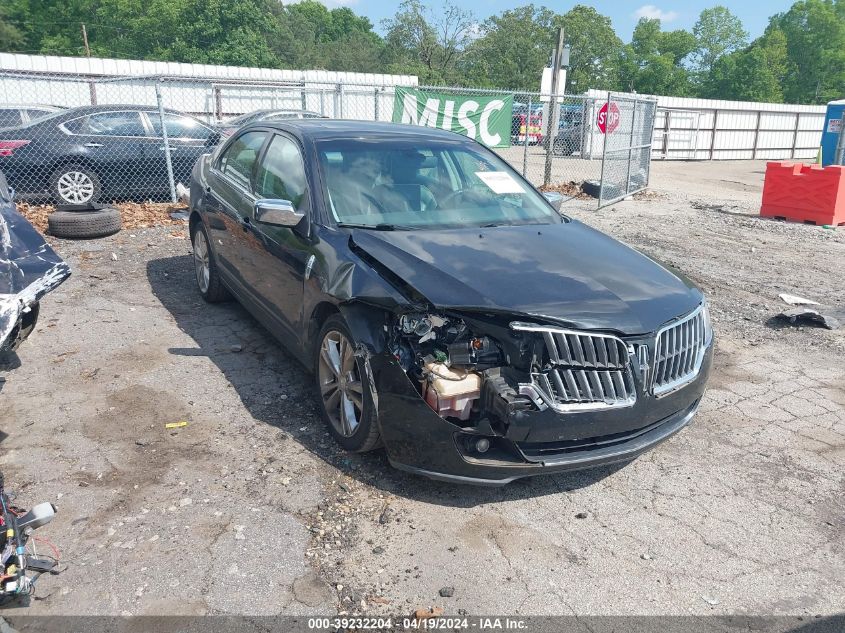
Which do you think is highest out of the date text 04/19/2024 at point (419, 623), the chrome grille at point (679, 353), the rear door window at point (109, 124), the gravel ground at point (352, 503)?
the rear door window at point (109, 124)

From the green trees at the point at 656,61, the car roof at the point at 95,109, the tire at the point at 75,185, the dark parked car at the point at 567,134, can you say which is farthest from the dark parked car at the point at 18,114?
the green trees at the point at 656,61

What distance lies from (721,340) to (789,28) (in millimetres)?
94002

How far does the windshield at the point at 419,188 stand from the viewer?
14.0 feet

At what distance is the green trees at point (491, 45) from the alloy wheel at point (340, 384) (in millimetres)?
53553

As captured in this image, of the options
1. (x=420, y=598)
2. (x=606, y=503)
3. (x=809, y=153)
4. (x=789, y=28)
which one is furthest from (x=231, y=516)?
(x=789, y=28)

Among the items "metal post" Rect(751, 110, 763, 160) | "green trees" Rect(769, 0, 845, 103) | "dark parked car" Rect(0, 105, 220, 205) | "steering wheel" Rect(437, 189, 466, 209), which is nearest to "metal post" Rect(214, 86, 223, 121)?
"dark parked car" Rect(0, 105, 220, 205)

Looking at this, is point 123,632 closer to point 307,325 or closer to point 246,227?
point 307,325

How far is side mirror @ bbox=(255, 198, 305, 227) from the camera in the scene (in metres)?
4.08

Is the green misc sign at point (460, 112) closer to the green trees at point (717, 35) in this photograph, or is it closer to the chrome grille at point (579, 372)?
the chrome grille at point (579, 372)

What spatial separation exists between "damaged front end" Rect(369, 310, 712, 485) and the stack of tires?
681cm

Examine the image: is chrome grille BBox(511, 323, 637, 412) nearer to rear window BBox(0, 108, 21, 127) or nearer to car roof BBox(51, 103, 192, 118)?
car roof BBox(51, 103, 192, 118)

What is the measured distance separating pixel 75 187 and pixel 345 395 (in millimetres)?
8168

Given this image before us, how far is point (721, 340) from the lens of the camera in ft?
19.7

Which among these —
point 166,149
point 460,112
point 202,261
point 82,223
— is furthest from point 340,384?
point 460,112
